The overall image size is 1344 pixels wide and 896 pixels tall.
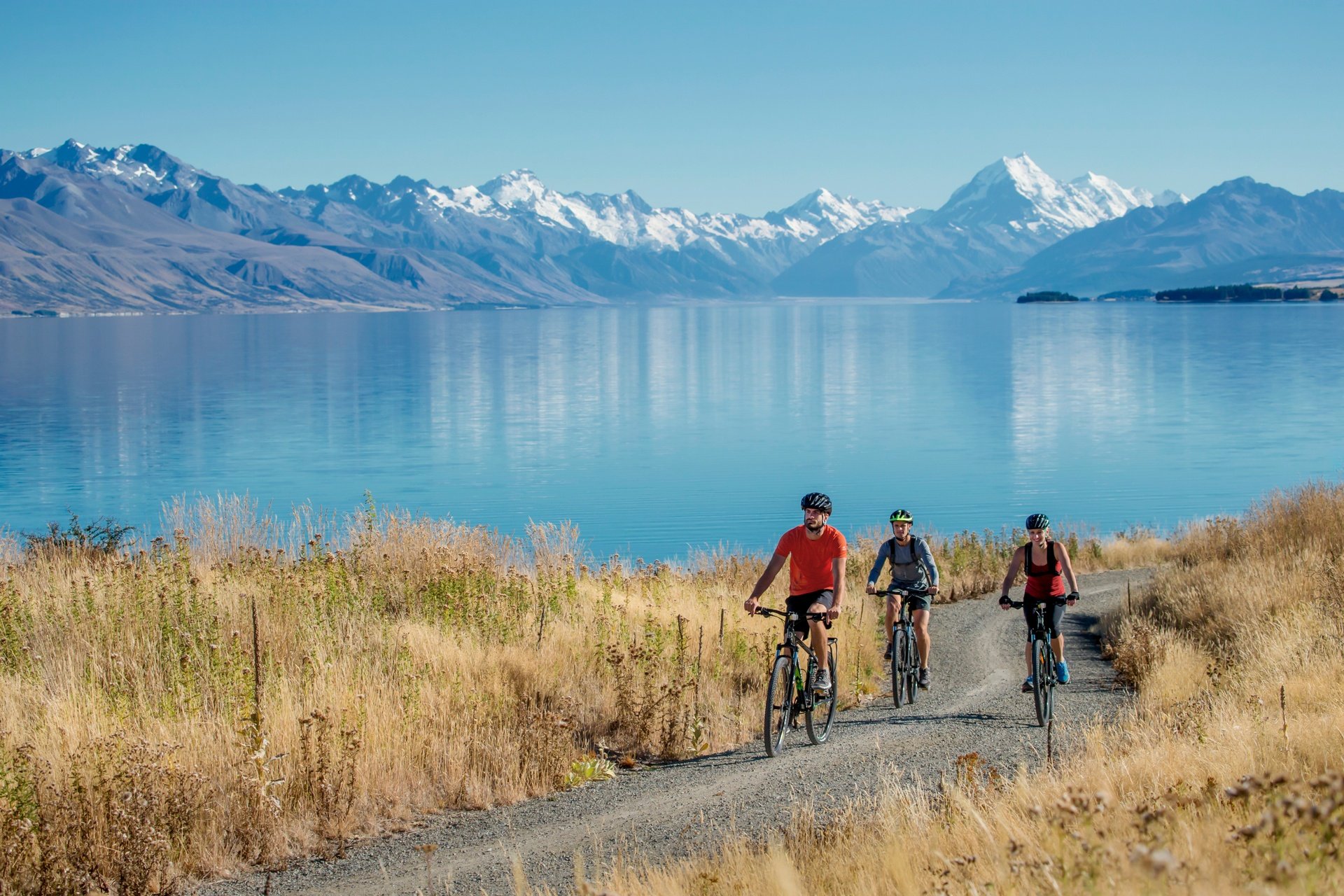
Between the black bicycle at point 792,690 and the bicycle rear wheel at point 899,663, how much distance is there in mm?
1977

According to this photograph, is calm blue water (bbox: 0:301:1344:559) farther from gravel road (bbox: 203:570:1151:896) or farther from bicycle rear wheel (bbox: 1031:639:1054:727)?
bicycle rear wheel (bbox: 1031:639:1054:727)

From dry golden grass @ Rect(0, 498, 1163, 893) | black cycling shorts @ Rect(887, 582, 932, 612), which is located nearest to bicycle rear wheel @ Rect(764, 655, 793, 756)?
dry golden grass @ Rect(0, 498, 1163, 893)

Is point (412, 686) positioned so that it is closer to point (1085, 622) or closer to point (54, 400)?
point (1085, 622)

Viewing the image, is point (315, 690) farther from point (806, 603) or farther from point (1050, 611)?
point (1050, 611)

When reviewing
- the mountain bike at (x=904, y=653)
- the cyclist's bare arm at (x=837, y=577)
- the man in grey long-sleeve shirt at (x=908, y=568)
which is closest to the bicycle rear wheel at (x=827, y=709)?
the cyclist's bare arm at (x=837, y=577)

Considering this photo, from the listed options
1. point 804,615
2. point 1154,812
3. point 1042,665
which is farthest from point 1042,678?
point 1154,812

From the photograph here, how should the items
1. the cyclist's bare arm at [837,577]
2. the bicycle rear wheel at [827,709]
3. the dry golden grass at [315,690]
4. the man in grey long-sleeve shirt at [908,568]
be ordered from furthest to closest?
the man in grey long-sleeve shirt at [908,568] → the bicycle rear wheel at [827,709] → the cyclist's bare arm at [837,577] → the dry golden grass at [315,690]

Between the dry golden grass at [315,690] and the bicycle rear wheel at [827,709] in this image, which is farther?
the bicycle rear wheel at [827,709]

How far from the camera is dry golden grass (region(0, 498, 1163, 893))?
773 centimetres

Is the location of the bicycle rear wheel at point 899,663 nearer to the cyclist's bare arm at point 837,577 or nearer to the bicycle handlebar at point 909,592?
the bicycle handlebar at point 909,592

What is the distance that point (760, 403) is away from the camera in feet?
211

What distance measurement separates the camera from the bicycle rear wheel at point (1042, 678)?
11.2 meters

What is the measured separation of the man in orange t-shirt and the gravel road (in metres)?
1.23

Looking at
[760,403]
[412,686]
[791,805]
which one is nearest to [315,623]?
[412,686]
